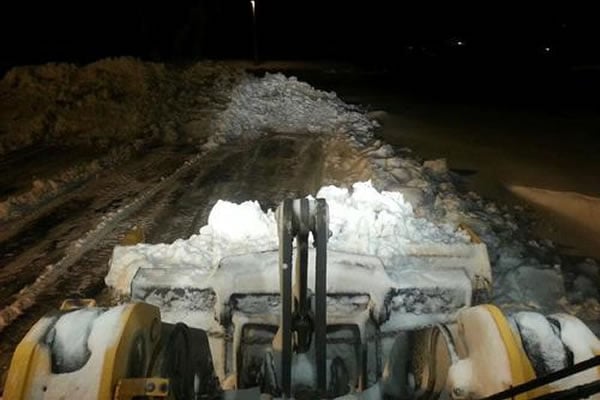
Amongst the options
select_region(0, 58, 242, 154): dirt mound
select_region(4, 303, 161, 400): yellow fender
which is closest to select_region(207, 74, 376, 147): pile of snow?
select_region(0, 58, 242, 154): dirt mound

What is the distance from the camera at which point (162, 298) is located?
407cm

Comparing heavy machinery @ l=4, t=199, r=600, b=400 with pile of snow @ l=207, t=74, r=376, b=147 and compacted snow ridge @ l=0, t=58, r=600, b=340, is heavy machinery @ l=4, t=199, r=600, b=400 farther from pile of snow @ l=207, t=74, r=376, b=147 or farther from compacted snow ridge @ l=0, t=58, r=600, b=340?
pile of snow @ l=207, t=74, r=376, b=147

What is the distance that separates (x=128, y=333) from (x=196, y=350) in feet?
3.75

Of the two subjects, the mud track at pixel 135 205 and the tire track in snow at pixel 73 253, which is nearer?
the tire track in snow at pixel 73 253

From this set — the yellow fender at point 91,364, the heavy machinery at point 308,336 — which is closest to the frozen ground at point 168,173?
the heavy machinery at point 308,336

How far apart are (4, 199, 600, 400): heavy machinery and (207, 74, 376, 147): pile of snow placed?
346 inches

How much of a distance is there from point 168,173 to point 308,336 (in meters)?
7.74

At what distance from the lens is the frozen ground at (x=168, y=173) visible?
6.47 m

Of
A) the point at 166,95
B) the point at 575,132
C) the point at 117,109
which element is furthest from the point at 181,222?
the point at 575,132

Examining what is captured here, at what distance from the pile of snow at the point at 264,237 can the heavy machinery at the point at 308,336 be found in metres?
0.28

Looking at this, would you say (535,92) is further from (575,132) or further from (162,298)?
(162,298)

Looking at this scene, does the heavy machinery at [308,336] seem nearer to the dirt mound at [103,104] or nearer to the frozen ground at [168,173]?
the frozen ground at [168,173]

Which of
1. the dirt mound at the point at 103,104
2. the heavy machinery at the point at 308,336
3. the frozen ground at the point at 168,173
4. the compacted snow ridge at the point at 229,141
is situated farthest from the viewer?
the dirt mound at the point at 103,104

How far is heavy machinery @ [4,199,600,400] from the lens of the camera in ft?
8.92
